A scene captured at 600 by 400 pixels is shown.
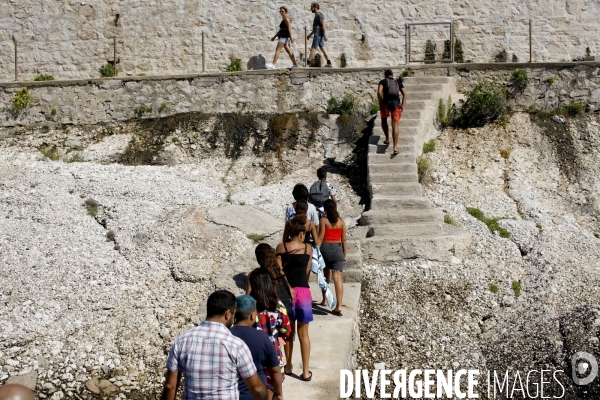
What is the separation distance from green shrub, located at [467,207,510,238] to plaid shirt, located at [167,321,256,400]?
623 cm

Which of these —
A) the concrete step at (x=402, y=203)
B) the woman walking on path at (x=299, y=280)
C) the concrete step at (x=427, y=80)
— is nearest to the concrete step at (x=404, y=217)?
the concrete step at (x=402, y=203)

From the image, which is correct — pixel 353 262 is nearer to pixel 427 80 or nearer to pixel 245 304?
pixel 245 304

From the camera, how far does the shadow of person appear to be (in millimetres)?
15688

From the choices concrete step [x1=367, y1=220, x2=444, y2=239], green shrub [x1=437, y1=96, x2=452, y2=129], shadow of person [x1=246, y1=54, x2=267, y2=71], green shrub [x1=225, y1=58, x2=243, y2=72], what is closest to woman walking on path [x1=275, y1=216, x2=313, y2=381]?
concrete step [x1=367, y1=220, x2=444, y2=239]

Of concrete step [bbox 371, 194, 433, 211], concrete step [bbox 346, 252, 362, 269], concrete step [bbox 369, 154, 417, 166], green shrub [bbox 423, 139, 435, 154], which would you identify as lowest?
concrete step [bbox 346, 252, 362, 269]

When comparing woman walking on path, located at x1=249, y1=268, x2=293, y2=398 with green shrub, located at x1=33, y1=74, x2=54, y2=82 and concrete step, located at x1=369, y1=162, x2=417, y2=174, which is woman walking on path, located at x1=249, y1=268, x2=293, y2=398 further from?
green shrub, located at x1=33, y1=74, x2=54, y2=82

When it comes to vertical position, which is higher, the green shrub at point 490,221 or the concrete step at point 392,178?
the concrete step at point 392,178

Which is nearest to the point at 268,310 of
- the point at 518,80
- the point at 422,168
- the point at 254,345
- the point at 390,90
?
the point at 254,345

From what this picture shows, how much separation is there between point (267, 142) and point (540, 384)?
7.13 meters

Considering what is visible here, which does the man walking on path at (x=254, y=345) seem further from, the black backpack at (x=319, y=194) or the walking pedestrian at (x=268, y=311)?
the black backpack at (x=319, y=194)

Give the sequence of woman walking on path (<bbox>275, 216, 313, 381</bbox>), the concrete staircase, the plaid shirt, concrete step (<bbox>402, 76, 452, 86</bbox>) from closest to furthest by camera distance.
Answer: the plaid shirt → woman walking on path (<bbox>275, 216, 313, 381</bbox>) → the concrete staircase → concrete step (<bbox>402, 76, 452, 86</bbox>)

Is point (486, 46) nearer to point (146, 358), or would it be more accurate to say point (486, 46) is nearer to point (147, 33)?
point (147, 33)

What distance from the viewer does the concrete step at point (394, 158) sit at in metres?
11.1

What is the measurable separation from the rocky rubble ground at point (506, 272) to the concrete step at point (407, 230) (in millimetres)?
498
